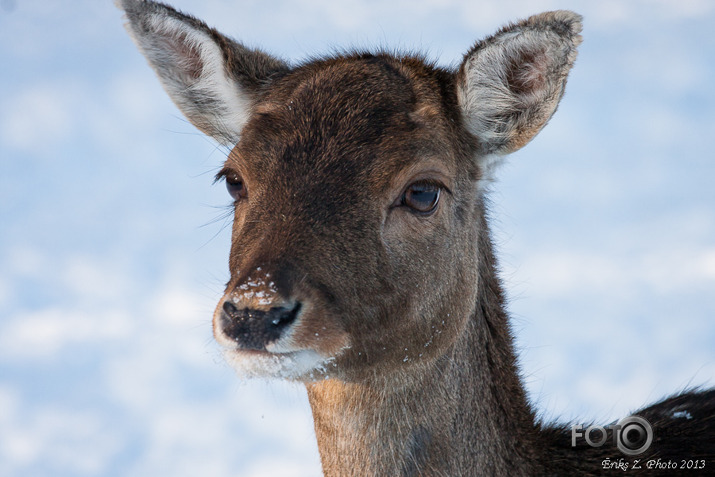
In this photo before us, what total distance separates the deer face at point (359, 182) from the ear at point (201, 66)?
0.05ft

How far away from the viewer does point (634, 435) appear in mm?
6082

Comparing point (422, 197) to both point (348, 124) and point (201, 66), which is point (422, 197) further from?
point (201, 66)

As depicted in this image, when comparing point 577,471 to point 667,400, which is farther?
point 667,400

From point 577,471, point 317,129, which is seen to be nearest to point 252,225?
point 317,129

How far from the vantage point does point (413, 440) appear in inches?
207

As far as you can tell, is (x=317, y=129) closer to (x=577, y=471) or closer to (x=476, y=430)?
(x=476, y=430)

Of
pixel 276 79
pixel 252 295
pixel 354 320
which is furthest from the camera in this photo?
pixel 276 79

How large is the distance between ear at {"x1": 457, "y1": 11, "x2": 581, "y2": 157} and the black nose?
2422mm

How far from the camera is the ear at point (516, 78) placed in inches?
213

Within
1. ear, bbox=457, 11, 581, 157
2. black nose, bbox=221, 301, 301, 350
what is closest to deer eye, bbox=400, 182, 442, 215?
ear, bbox=457, 11, 581, 157

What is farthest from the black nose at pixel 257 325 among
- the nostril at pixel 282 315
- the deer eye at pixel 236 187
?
the deer eye at pixel 236 187

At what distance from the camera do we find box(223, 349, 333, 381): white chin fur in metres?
4.40

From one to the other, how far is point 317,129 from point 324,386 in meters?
1.76

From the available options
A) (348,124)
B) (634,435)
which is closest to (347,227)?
(348,124)
